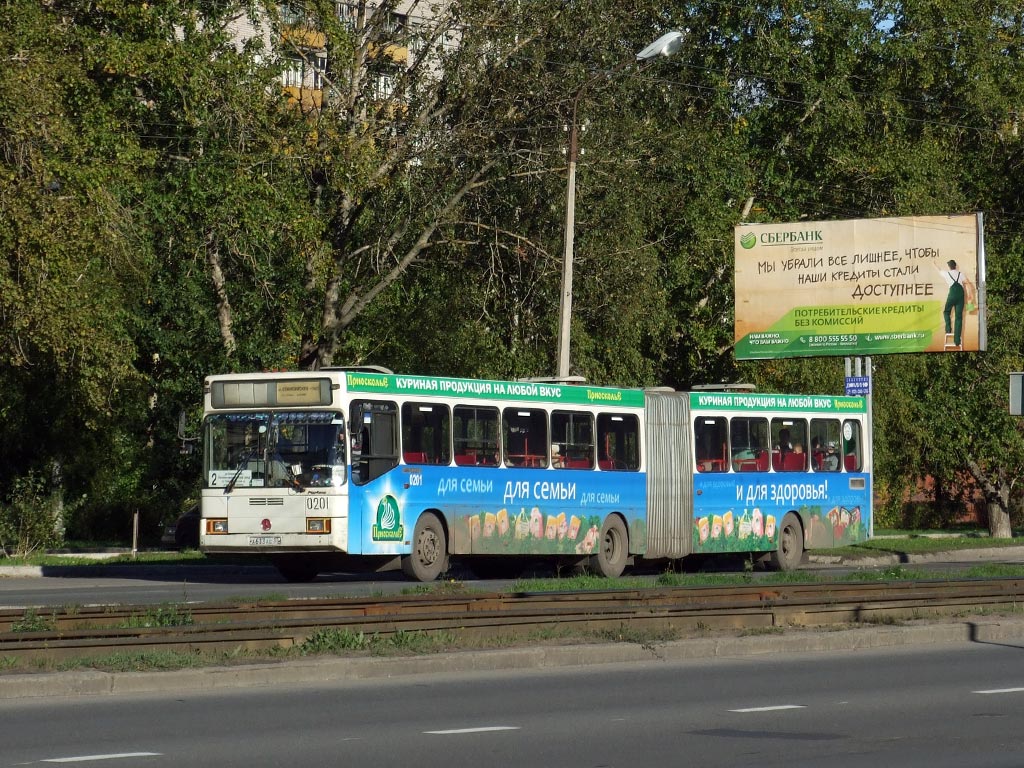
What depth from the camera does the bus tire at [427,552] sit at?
25.0m

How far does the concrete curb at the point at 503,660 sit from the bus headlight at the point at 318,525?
8.70 meters

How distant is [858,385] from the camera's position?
36.6m

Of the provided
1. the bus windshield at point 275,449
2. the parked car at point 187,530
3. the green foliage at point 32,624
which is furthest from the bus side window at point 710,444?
the green foliage at point 32,624

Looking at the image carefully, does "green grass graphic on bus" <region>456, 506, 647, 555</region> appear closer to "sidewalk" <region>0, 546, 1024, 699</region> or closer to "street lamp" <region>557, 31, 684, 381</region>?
"street lamp" <region>557, 31, 684, 381</region>

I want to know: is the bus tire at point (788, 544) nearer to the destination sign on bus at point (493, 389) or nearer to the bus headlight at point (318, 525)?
the destination sign on bus at point (493, 389)

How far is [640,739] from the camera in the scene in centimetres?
1038

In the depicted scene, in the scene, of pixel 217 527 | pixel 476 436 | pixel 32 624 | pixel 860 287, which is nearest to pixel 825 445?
pixel 860 287

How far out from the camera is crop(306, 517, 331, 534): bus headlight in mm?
23734

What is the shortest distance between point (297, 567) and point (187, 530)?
567 inches

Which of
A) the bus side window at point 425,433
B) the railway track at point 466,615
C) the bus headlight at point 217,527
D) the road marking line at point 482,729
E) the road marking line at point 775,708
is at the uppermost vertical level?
the bus side window at point 425,433

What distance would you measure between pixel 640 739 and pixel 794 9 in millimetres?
35820

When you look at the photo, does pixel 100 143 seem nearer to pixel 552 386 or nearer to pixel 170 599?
pixel 552 386

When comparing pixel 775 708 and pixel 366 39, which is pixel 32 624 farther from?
pixel 366 39

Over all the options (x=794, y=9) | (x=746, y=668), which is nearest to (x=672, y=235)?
(x=794, y=9)
